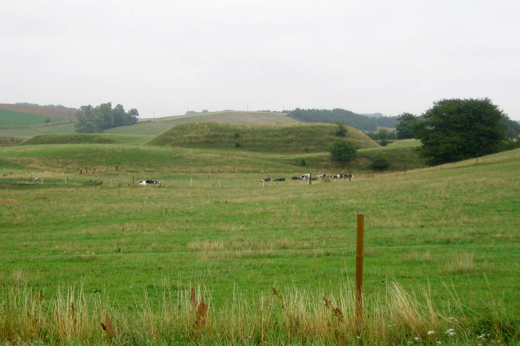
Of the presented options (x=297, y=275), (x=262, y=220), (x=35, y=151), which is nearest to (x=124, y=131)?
(x=35, y=151)

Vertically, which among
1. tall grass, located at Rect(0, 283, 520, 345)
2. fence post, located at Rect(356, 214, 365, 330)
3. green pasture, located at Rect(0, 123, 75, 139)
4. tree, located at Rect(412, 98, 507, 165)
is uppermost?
green pasture, located at Rect(0, 123, 75, 139)

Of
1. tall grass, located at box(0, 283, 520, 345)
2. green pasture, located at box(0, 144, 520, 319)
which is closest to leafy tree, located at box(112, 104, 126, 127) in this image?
green pasture, located at box(0, 144, 520, 319)

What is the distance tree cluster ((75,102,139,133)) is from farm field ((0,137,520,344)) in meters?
134

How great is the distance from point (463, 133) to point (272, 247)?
63350mm

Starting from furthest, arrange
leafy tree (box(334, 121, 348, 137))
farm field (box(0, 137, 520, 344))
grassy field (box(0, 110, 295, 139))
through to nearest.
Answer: grassy field (box(0, 110, 295, 139)) < leafy tree (box(334, 121, 348, 137)) < farm field (box(0, 137, 520, 344))

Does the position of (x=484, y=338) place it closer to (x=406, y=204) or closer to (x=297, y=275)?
(x=297, y=275)

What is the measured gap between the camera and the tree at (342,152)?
8281cm

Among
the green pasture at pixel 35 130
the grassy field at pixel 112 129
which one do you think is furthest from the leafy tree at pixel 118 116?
the green pasture at pixel 35 130

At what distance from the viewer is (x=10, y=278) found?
440 inches

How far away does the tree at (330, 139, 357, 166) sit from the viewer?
8281 cm

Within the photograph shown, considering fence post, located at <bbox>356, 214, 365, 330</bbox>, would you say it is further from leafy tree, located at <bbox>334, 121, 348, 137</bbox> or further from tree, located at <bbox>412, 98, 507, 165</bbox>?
leafy tree, located at <bbox>334, 121, 348, 137</bbox>

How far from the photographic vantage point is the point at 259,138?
4158 inches

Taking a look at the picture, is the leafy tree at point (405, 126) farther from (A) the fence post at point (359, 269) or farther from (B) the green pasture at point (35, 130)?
(A) the fence post at point (359, 269)

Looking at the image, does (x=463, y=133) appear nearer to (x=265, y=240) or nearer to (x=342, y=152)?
(x=342, y=152)
